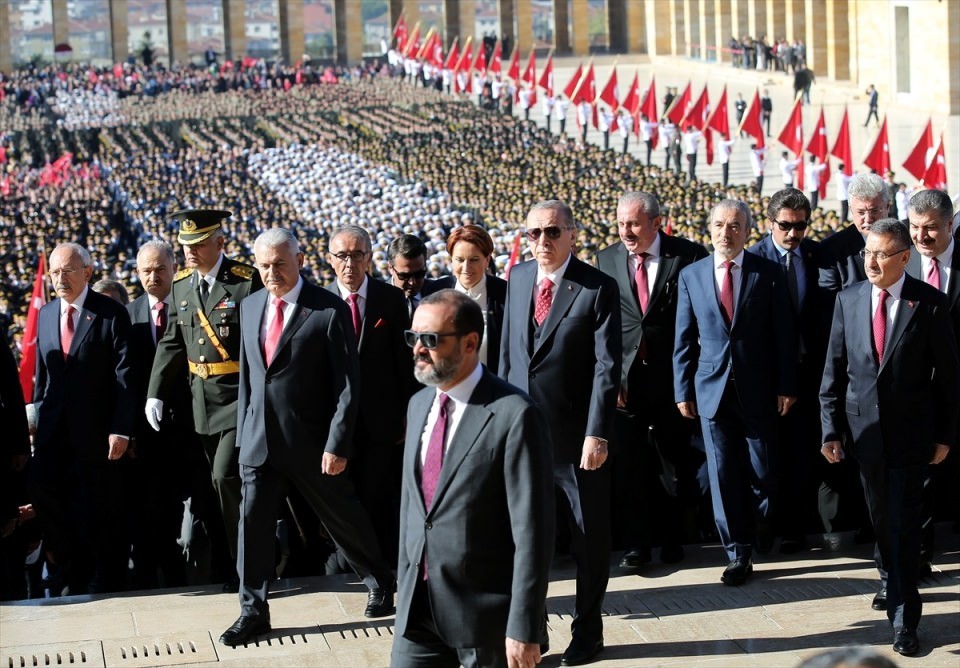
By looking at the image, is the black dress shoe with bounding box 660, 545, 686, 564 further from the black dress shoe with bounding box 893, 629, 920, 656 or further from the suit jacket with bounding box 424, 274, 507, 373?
the black dress shoe with bounding box 893, 629, 920, 656

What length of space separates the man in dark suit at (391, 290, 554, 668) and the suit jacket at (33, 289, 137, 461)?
3091 mm

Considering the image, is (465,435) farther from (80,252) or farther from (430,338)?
(80,252)

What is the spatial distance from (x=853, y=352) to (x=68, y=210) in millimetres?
27602

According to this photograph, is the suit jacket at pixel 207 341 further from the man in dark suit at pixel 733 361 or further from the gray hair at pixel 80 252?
the man in dark suit at pixel 733 361

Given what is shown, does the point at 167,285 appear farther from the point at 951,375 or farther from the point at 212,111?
the point at 212,111

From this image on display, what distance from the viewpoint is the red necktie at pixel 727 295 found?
7.00 meters

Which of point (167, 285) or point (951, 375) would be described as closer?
point (951, 375)

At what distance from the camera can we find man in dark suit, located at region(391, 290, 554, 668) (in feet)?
14.6

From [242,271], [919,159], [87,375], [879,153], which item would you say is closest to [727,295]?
[242,271]

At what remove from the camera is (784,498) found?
7.69 meters

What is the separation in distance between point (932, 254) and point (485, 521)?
3219mm

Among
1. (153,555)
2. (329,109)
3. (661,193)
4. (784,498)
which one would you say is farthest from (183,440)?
(329,109)

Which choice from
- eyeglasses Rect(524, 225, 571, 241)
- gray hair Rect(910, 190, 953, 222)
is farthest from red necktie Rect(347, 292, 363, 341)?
gray hair Rect(910, 190, 953, 222)

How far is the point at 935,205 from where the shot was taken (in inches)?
269
